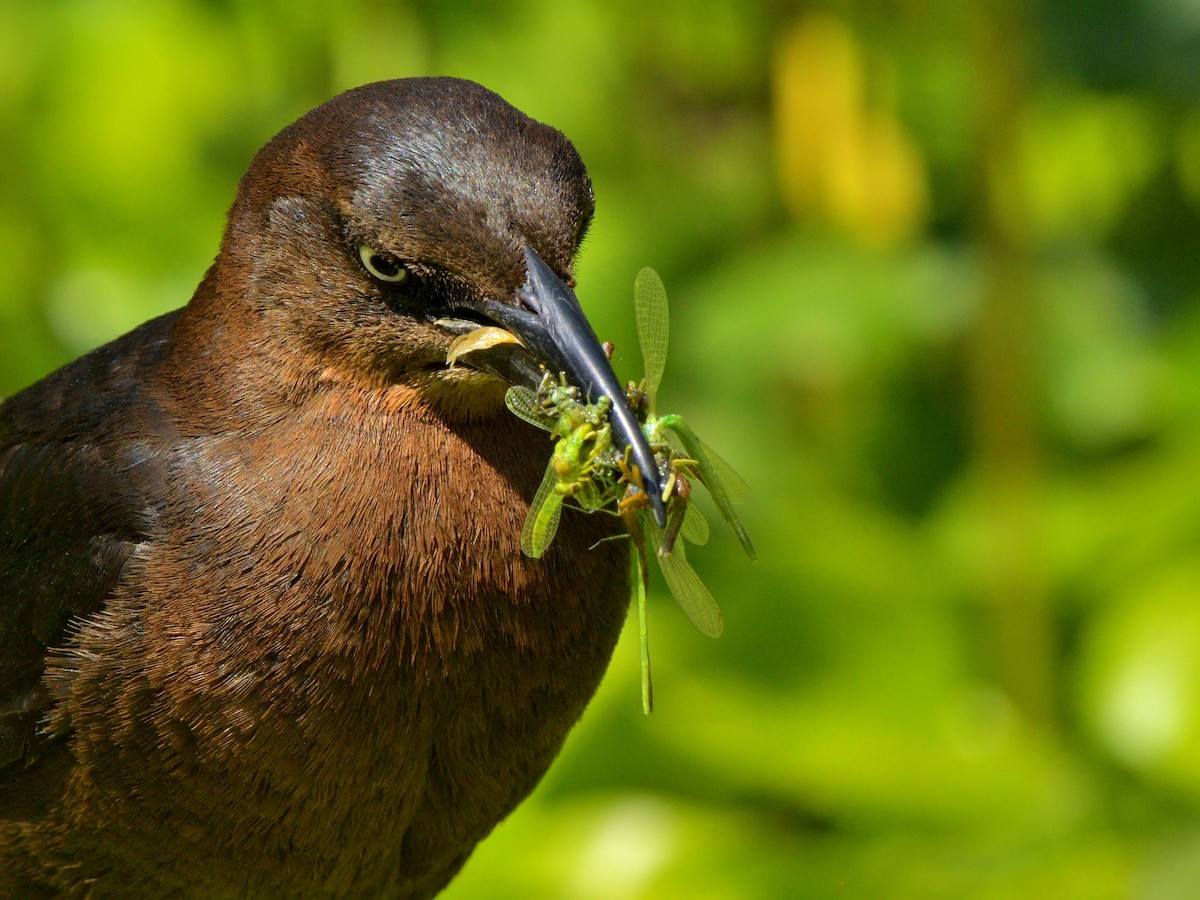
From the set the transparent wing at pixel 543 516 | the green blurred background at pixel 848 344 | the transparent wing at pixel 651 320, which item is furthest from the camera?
the green blurred background at pixel 848 344

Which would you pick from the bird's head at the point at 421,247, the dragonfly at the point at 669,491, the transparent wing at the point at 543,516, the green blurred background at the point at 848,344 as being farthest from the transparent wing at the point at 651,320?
the green blurred background at the point at 848,344

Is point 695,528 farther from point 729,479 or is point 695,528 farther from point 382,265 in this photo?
point 382,265

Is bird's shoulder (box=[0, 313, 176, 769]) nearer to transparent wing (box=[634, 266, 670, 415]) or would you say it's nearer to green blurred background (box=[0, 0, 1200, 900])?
transparent wing (box=[634, 266, 670, 415])

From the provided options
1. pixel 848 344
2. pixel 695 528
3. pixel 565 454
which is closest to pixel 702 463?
pixel 695 528

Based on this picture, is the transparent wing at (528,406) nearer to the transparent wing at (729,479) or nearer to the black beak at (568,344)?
the black beak at (568,344)

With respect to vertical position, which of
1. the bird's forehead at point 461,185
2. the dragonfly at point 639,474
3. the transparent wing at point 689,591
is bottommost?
the transparent wing at point 689,591

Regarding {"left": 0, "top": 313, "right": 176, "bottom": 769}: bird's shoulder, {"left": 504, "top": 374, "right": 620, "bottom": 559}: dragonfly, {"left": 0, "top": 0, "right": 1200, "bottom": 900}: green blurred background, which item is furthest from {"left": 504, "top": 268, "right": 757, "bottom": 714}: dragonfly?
{"left": 0, "top": 0, "right": 1200, "bottom": 900}: green blurred background
